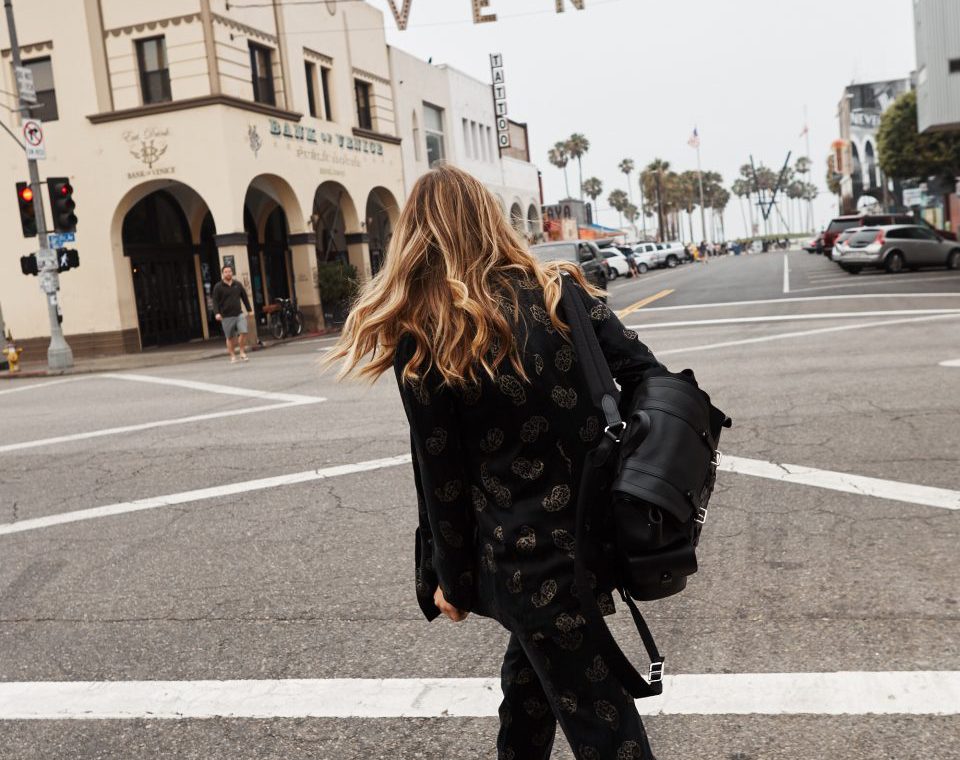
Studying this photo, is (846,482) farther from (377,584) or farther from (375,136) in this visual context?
(375,136)

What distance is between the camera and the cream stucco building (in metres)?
24.8

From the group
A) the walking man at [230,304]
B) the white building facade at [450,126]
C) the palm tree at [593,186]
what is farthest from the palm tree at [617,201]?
the walking man at [230,304]

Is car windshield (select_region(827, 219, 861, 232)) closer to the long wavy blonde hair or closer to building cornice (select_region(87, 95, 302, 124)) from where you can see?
building cornice (select_region(87, 95, 302, 124))

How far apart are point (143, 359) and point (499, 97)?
28.1 metres

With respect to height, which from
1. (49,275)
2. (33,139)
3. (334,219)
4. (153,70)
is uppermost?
(153,70)

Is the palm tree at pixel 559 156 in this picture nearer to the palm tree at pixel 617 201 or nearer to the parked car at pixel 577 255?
the palm tree at pixel 617 201

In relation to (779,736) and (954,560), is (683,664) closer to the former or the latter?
(779,736)

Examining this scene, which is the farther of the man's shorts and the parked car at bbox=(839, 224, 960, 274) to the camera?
the parked car at bbox=(839, 224, 960, 274)

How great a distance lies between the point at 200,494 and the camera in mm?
7461

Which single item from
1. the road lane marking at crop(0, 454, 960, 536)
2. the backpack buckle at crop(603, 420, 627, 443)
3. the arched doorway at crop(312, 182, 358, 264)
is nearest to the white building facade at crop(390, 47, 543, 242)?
the arched doorway at crop(312, 182, 358, 264)

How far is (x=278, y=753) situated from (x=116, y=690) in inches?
39.7

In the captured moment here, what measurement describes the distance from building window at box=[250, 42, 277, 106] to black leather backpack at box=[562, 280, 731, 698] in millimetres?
26639

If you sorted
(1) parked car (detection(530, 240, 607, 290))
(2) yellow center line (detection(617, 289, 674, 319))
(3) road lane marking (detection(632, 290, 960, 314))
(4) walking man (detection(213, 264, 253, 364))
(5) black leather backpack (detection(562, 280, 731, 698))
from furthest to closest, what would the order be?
(1) parked car (detection(530, 240, 607, 290)) → (2) yellow center line (detection(617, 289, 674, 319)) → (3) road lane marking (detection(632, 290, 960, 314)) → (4) walking man (detection(213, 264, 253, 364)) → (5) black leather backpack (detection(562, 280, 731, 698))

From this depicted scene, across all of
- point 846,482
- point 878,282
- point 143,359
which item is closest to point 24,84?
point 143,359
